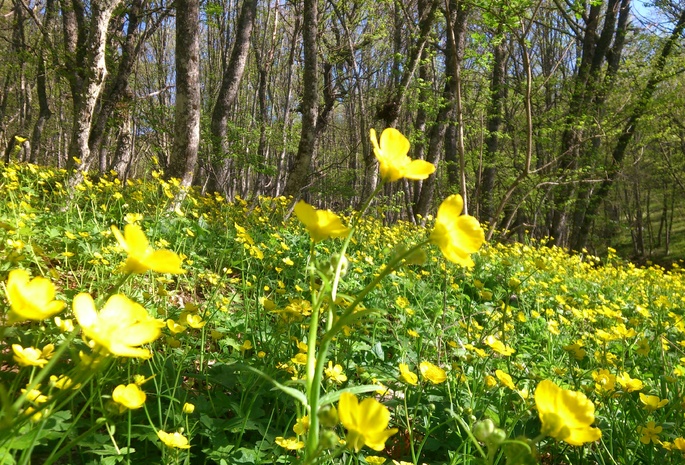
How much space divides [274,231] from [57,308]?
3857 mm

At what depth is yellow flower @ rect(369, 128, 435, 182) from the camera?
0.79m

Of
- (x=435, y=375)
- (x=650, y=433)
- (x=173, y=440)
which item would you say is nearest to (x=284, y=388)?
(x=173, y=440)

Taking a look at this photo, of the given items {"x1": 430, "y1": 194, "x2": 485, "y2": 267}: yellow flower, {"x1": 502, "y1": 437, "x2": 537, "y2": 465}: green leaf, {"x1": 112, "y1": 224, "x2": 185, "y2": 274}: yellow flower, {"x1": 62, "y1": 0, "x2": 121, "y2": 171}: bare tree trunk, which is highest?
{"x1": 62, "y1": 0, "x2": 121, "y2": 171}: bare tree trunk

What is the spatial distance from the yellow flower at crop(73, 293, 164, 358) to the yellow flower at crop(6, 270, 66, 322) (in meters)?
0.03

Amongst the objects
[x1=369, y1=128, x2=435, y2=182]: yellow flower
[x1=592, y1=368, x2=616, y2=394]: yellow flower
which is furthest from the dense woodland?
[x1=369, y1=128, x2=435, y2=182]: yellow flower

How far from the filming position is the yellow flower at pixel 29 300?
0.57 metres

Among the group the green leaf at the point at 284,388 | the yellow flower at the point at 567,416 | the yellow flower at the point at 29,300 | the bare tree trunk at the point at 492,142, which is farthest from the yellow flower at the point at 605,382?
the bare tree trunk at the point at 492,142

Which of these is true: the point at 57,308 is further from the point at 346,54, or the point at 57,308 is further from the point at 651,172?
the point at 651,172

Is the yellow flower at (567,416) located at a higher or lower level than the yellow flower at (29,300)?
lower

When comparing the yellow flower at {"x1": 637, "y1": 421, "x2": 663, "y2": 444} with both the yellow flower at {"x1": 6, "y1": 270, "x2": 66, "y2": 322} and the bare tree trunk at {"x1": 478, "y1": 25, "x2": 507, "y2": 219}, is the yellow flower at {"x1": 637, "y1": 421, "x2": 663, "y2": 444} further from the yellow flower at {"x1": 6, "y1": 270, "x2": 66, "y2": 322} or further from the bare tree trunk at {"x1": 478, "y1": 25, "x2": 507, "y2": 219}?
the bare tree trunk at {"x1": 478, "y1": 25, "x2": 507, "y2": 219}

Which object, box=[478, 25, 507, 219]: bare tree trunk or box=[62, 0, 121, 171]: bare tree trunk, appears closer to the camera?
box=[62, 0, 121, 171]: bare tree trunk

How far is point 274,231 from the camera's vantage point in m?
4.42

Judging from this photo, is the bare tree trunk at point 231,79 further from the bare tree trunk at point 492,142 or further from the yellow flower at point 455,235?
the yellow flower at point 455,235

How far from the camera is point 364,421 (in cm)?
59
